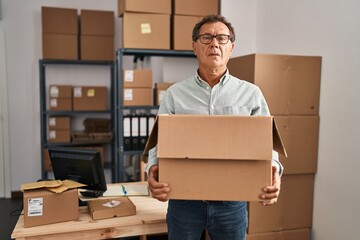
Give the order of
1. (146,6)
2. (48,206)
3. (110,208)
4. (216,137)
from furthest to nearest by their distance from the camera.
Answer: (146,6)
(110,208)
(48,206)
(216,137)

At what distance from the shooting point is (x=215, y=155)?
41.7 inches

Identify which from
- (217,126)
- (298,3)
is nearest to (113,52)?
(298,3)

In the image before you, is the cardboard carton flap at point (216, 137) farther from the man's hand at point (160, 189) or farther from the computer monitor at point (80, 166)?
the computer monitor at point (80, 166)

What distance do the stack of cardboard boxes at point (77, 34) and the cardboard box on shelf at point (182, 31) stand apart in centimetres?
145

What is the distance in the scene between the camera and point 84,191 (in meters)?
1.92

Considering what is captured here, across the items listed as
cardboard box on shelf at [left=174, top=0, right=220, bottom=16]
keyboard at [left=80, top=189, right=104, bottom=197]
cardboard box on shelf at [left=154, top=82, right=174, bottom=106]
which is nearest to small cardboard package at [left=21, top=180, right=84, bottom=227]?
keyboard at [left=80, top=189, right=104, bottom=197]

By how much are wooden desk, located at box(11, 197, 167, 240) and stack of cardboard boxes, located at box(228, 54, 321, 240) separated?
0.75m

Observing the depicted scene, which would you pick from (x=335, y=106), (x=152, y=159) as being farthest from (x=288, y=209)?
(x=152, y=159)

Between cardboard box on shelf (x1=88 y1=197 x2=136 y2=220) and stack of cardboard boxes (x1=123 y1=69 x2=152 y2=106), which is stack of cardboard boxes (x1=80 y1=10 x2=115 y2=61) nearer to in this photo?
stack of cardboard boxes (x1=123 y1=69 x2=152 y2=106)

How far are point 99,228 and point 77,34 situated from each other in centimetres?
282

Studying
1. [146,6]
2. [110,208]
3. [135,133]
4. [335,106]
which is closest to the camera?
[110,208]

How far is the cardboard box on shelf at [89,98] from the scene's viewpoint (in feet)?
12.4

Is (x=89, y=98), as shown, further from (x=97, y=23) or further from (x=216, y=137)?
(x=216, y=137)

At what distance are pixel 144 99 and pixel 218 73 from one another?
147 centimetres
